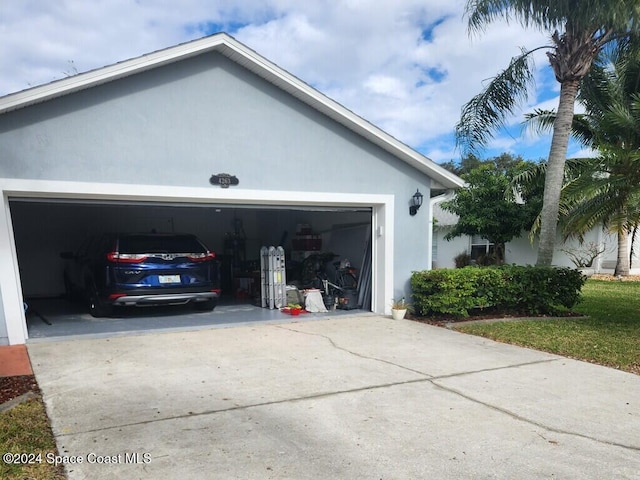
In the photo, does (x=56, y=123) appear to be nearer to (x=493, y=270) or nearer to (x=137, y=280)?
(x=137, y=280)

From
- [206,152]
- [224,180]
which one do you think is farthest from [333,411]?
[206,152]

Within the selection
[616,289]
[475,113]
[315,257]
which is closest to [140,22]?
[315,257]

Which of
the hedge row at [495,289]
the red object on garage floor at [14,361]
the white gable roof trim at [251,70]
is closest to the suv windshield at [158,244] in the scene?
the red object on garage floor at [14,361]

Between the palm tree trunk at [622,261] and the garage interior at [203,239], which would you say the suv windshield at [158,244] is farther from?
the palm tree trunk at [622,261]

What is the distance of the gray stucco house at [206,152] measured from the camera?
650cm

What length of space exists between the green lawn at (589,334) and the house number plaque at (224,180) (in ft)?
16.4

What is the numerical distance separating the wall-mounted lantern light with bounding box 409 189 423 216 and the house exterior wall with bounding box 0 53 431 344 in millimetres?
136

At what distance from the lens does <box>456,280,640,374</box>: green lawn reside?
245 inches

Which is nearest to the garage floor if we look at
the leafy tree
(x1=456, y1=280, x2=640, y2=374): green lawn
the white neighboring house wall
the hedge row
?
the hedge row

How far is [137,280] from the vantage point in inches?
316

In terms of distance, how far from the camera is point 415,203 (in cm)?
935

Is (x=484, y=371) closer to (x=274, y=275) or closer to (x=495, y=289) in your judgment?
(x=495, y=289)

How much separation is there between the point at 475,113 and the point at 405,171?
2929mm

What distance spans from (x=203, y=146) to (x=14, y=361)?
4.21 m
